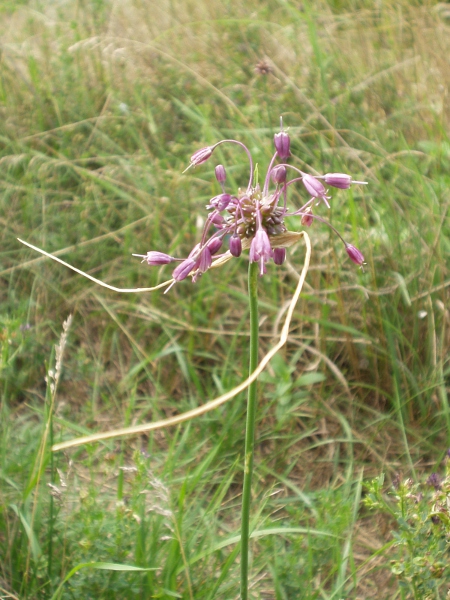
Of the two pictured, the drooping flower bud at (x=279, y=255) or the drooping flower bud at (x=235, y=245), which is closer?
the drooping flower bud at (x=235, y=245)

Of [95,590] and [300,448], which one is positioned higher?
[95,590]

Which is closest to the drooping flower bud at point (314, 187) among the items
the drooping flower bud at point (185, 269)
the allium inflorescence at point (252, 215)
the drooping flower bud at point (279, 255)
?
the allium inflorescence at point (252, 215)

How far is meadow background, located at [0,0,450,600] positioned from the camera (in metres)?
1.89

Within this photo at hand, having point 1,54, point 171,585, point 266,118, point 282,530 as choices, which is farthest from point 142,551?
point 1,54

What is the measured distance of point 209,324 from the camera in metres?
2.81

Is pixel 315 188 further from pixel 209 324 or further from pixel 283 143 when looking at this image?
pixel 209 324

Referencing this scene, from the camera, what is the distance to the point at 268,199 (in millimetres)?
1316

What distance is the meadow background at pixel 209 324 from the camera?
1.89 metres

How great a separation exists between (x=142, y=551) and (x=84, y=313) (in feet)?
4.60

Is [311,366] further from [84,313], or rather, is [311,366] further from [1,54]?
[1,54]

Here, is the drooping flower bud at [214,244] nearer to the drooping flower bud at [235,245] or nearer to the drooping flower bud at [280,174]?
the drooping flower bud at [235,245]

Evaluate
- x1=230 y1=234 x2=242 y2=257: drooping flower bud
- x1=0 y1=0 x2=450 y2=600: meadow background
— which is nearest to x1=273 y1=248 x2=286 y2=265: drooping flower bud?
x1=230 y1=234 x2=242 y2=257: drooping flower bud

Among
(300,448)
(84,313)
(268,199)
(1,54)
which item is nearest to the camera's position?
(268,199)

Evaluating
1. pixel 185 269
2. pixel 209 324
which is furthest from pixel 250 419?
pixel 209 324
